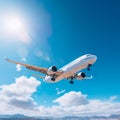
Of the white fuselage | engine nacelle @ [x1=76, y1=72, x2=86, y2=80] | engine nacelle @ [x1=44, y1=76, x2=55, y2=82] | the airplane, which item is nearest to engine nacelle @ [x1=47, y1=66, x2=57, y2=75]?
the airplane

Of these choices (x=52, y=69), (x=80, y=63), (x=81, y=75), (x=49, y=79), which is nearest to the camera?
(x=80, y=63)

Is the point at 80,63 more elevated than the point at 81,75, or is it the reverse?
the point at 81,75

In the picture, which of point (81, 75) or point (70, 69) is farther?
point (81, 75)

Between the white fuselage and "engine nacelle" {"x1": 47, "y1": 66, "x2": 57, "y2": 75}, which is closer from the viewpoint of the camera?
the white fuselage

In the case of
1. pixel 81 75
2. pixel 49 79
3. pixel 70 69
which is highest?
pixel 81 75

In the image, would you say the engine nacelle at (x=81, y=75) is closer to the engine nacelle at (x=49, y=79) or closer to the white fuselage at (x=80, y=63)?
the white fuselage at (x=80, y=63)

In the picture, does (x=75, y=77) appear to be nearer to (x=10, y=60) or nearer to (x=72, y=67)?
(x=72, y=67)

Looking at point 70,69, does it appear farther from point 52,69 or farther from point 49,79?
point 49,79

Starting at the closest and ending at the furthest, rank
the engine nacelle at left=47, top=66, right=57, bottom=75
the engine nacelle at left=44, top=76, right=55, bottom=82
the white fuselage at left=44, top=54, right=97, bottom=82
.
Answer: the white fuselage at left=44, top=54, right=97, bottom=82 → the engine nacelle at left=47, top=66, right=57, bottom=75 → the engine nacelle at left=44, top=76, right=55, bottom=82

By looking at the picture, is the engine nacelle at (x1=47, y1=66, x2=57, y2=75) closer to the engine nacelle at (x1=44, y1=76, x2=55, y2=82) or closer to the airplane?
the airplane

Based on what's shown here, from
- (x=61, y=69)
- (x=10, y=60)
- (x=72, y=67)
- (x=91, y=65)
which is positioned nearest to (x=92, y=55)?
(x=91, y=65)

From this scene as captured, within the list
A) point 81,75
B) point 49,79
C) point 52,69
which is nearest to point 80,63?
point 52,69

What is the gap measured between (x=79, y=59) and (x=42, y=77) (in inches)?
1137

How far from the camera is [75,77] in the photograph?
96438 mm
